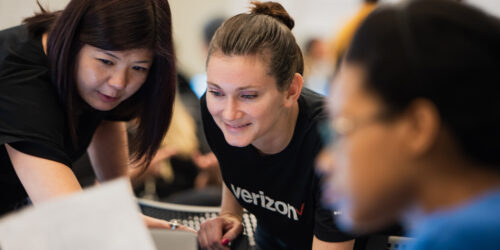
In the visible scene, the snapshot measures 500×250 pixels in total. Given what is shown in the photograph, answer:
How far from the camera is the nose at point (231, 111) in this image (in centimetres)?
97

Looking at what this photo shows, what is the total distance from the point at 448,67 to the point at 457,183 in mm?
124

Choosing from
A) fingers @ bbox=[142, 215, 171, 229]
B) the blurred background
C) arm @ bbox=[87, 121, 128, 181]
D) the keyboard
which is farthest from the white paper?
the blurred background

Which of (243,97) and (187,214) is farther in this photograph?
(187,214)

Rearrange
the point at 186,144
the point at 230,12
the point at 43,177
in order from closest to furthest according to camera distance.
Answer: the point at 43,177 → the point at 186,144 → the point at 230,12

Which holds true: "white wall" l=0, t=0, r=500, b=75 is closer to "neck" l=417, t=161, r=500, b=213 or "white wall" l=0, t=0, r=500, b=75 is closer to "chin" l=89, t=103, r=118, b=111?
"chin" l=89, t=103, r=118, b=111

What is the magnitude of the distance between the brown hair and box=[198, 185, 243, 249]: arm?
1.10ft

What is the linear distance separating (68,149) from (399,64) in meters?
0.82

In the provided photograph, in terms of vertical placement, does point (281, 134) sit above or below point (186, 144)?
above

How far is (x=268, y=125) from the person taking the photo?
1.00 m

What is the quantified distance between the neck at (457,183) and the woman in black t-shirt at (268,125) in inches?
17.3

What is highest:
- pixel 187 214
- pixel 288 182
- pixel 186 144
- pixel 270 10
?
pixel 270 10

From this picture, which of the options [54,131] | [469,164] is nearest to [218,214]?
[54,131]

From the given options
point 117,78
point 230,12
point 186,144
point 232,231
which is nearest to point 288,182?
point 232,231

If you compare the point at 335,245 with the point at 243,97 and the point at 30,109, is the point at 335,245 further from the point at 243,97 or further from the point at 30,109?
the point at 30,109
